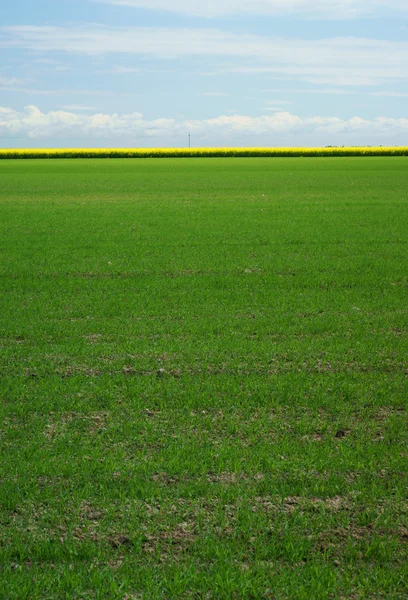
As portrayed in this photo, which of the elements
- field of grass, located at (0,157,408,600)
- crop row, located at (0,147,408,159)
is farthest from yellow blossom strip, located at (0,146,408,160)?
field of grass, located at (0,157,408,600)

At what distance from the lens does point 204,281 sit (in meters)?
10.1

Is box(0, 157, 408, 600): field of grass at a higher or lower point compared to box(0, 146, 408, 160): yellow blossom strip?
lower

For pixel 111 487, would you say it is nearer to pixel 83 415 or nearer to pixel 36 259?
pixel 83 415

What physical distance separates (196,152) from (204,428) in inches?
2706

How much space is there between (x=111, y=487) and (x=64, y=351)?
9.39ft

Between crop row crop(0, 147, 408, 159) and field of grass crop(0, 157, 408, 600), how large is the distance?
197 feet

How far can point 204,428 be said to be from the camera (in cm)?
491

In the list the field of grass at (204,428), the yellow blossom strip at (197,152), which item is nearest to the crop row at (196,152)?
the yellow blossom strip at (197,152)

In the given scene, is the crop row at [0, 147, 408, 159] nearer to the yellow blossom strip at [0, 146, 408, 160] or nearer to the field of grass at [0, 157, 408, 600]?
the yellow blossom strip at [0, 146, 408, 160]

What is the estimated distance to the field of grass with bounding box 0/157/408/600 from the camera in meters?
3.42

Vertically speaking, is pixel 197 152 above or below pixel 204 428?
above

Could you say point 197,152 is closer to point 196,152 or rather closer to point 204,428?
point 196,152

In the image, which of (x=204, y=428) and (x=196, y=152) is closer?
(x=204, y=428)

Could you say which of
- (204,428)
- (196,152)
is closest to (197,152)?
(196,152)
